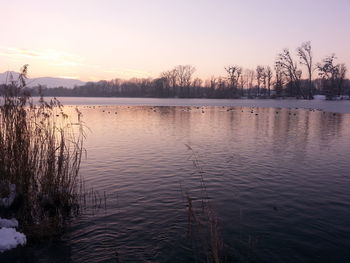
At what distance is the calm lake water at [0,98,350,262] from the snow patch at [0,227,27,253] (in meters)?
0.17

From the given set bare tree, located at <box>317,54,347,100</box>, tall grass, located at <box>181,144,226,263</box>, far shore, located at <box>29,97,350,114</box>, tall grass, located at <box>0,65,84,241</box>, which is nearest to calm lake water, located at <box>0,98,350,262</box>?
tall grass, located at <box>181,144,226,263</box>

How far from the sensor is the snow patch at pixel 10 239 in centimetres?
590

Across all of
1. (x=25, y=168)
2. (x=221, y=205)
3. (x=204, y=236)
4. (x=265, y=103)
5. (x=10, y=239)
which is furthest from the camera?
(x=265, y=103)

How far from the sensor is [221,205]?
8398 mm

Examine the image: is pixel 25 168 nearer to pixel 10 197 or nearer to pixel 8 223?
pixel 10 197

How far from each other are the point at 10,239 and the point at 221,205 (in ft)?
16.9

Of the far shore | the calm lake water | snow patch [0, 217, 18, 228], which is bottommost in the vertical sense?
the calm lake water

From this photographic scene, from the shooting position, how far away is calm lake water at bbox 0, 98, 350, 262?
6090 millimetres

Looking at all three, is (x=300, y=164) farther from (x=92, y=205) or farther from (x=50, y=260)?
(x=50, y=260)

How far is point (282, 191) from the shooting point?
9539 mm

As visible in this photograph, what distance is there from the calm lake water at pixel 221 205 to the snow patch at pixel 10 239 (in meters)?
0.17

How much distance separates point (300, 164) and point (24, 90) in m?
10.8

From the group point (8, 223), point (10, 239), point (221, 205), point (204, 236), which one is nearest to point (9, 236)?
point (10, 239)

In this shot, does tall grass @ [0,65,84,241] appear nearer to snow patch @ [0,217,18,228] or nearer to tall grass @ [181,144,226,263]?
snow patch @ [0,217,18,228]
